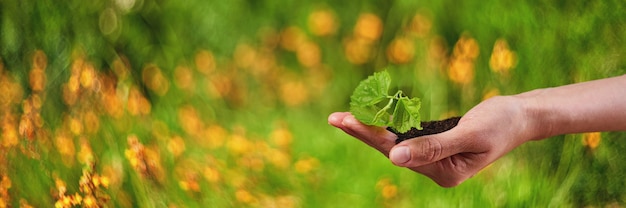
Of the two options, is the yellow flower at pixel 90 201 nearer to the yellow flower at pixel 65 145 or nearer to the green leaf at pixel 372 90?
the yellow flower at pixel 65 145

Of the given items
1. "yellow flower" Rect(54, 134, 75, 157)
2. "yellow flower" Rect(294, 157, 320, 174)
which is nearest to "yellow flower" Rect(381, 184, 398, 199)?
"yellow flower" Rect(294, 157, 320, 174)

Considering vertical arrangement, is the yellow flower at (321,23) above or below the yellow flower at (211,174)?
above

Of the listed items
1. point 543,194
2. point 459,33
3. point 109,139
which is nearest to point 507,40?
point 459,33

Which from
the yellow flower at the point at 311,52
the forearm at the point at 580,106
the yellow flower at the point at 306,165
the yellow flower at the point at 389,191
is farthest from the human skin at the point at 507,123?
the yellow flower at the point at 311,52

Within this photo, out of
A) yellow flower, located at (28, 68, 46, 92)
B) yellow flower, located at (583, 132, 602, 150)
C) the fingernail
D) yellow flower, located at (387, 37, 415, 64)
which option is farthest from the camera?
yellow flower, located at (28, 68, 46, 92)

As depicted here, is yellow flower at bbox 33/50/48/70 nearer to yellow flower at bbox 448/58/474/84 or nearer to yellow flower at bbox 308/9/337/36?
yellow flower at bbox 308/9/337/36

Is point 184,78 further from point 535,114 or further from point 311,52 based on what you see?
point 535,114

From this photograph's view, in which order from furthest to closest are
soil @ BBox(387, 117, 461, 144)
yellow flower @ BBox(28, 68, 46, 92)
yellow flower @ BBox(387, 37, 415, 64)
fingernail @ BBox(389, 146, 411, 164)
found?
yellow flower @ BBox(28, 68, 46, 92), yellow flower @ BBox(387, 37, 415, 64), soil @ BBox(387, 117, 461, 144), fingernail @ BBox(389, 146, 411, 164)
